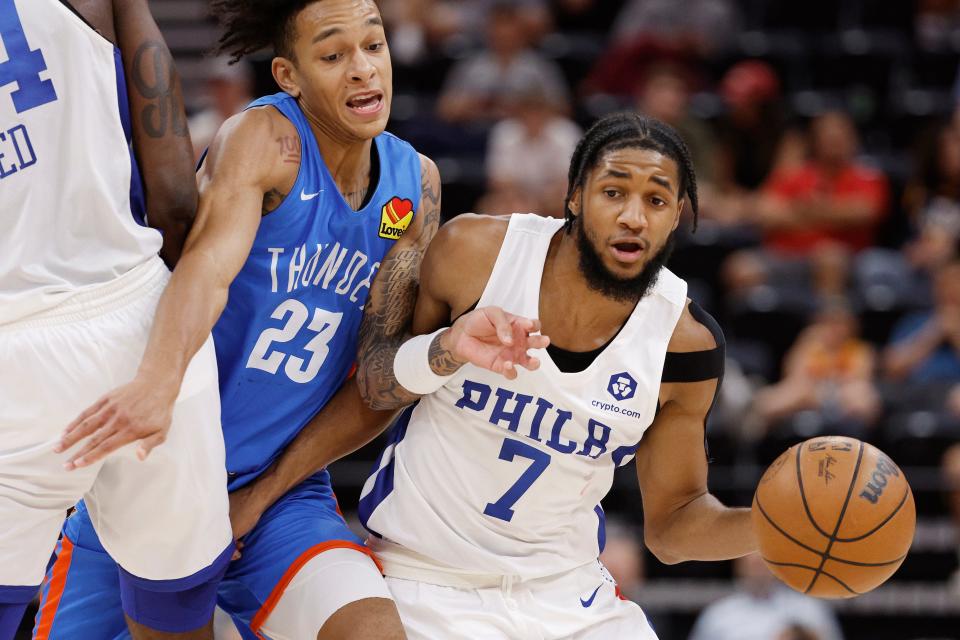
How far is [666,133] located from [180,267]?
152cm

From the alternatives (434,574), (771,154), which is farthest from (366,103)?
(771,154)

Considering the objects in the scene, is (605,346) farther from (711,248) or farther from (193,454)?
(711,248)

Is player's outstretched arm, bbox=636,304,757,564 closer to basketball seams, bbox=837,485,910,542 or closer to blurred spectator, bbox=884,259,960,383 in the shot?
basketball seams, bbox=837,485,910,542

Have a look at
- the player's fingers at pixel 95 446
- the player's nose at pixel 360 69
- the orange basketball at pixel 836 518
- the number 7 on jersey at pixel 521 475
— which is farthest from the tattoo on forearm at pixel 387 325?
the orange basketball at pixel 836 518

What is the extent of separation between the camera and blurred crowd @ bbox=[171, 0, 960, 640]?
8016 mm

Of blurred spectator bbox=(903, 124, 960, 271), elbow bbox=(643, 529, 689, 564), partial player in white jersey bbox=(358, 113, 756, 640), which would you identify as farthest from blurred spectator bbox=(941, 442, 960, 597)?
partial player in white jersey bbox=(358, 113, 756, 640)

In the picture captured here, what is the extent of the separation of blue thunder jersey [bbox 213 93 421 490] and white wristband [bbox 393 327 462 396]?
0.29 meters

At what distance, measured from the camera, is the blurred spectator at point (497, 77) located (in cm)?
993

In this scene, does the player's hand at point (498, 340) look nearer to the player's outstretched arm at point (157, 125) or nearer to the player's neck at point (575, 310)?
the player's neck at point (575, 310)

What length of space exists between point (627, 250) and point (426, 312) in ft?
2.11

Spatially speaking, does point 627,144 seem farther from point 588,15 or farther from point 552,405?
point 588,15

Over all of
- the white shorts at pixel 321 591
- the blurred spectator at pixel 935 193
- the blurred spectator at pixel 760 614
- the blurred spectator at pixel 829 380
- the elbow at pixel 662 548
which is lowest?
the blurred spectator at pixel 760 614

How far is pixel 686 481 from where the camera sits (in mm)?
4234

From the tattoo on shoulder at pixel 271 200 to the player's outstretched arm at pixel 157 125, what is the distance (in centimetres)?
33
